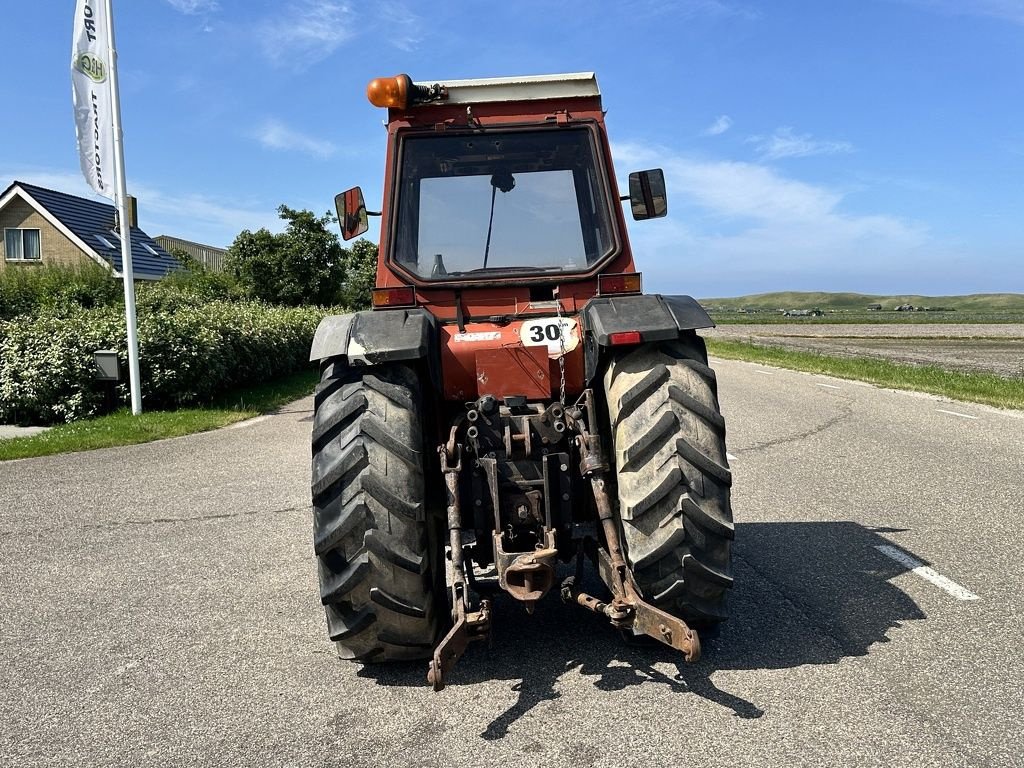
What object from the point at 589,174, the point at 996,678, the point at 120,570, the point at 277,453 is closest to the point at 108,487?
the point at 277,453

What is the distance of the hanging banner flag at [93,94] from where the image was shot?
1281 centimetres

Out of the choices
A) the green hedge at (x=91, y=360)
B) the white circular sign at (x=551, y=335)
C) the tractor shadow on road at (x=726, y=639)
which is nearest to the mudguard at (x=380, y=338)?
the white circular sign at (x=551, y=335)

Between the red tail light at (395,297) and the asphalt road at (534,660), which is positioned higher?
the red tail light at (395,297)

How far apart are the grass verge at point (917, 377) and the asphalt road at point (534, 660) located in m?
7.87

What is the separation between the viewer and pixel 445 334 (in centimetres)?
429

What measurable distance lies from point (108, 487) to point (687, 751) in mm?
7168

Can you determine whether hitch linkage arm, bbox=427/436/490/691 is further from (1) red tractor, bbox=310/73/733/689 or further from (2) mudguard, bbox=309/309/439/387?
(2) mudguard, bbox=309/309/439/387

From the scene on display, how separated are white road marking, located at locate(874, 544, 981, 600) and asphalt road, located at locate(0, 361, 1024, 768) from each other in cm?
6

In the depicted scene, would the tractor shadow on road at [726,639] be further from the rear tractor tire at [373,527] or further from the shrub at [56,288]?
the shrub at [56,288]

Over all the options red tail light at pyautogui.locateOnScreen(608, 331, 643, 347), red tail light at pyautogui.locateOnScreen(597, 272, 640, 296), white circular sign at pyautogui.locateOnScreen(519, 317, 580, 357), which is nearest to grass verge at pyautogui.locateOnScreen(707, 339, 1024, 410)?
red tail light at pyautogui.locateOnScreen(597, 272, 640, 296)

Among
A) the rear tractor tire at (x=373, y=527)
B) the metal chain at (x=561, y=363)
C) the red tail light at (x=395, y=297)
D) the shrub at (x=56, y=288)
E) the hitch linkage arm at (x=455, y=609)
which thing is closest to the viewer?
the hitch linkage arm at (x=455, y=609)

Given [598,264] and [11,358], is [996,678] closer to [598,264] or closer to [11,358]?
[598,264]

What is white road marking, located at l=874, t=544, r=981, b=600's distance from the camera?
4797 mm

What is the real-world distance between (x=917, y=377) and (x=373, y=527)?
17312 mm
